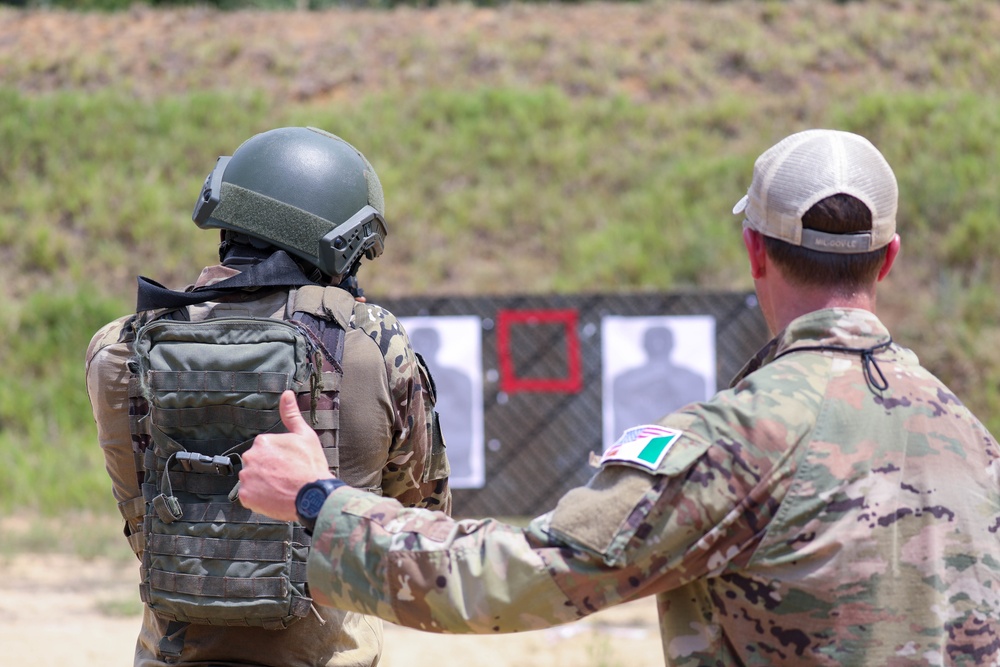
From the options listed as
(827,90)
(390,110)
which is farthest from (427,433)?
(827,90)

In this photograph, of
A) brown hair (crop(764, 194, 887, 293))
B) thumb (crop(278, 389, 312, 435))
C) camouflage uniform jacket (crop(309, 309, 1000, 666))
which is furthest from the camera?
thumb (crop(278, 389, 312, 435))

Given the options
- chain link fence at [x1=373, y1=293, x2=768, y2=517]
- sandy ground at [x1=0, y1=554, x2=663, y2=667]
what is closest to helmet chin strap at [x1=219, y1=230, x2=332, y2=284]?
sandy ground at [x1=0, y1=554, x2=663, y2=667]

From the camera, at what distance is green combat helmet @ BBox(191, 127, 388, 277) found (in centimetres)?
221

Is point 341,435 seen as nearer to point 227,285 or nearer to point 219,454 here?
point 219,454

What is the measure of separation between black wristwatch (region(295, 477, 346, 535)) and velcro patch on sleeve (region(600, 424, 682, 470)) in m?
0.44

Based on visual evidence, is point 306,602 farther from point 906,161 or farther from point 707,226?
point 906,161

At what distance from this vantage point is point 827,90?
1386 cm

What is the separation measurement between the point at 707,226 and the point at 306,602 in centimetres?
974

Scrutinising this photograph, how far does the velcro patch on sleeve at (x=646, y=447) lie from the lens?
57.7 inches

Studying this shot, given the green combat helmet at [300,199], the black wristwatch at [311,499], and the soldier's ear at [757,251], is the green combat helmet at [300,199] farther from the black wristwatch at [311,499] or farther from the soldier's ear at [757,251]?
the soldier's ear at [757,251]

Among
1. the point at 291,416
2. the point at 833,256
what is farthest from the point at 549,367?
the point at 833,256

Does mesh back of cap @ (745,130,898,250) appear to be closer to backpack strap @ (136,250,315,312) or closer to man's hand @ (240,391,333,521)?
man's hand @ (240,391,333,521)

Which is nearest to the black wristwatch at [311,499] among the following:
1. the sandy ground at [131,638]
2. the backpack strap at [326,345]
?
the backpack strap at [326,345]

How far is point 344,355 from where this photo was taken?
81.4 inches
